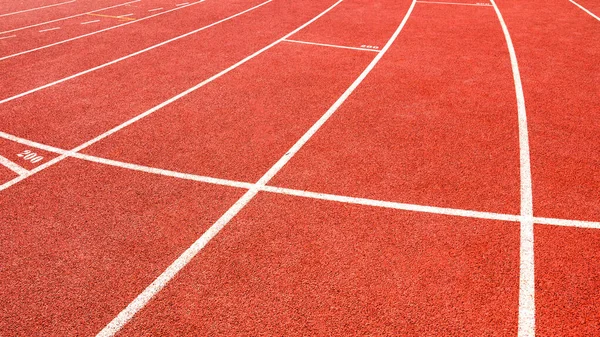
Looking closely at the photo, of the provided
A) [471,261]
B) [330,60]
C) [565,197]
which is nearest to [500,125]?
[565,197]

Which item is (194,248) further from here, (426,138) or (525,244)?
(426,138)

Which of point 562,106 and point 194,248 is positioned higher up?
point 562,106

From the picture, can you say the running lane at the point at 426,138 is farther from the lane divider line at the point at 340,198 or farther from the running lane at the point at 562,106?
the running lane at the point at 562,106

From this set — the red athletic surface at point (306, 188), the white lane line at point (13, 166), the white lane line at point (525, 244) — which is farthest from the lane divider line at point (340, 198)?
the white lane line at point (13, 166)

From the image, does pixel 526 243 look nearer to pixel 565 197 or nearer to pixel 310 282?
pixel 565 197

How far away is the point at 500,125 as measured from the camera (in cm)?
649

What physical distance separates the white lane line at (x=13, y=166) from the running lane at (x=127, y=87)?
1.87ft

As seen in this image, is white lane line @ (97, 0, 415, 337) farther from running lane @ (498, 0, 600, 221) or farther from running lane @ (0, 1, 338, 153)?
running lane @ (498, 0, 600, 221)

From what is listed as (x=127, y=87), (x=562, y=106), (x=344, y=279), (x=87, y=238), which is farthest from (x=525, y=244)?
(x=127, y=87)

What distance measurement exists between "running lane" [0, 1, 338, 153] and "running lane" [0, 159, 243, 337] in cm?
113

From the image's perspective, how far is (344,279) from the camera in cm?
400

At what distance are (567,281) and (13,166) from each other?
255 inches

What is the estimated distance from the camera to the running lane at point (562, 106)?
5.02 m

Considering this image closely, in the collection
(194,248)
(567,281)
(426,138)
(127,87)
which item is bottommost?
(567,281)
